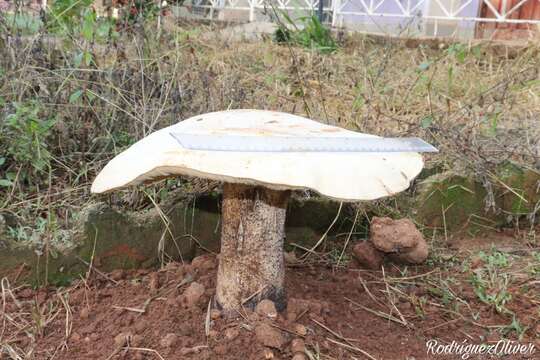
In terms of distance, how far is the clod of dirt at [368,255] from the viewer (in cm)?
239

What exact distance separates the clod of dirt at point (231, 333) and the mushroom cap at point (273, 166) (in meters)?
0.56

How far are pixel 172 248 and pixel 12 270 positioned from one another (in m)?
Answer: 0.62

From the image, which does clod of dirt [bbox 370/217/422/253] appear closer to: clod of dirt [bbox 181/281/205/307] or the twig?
the twig

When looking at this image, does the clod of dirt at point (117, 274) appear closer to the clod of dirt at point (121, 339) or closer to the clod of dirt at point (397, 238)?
the clod of dirt at point (121, 339)

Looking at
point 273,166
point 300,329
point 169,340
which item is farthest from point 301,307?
point 273,166

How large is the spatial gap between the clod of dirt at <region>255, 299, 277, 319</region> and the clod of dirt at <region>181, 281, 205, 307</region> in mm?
233

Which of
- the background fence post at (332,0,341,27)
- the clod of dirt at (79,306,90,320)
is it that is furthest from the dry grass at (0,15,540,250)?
the background fence post at (332,0,341,27)

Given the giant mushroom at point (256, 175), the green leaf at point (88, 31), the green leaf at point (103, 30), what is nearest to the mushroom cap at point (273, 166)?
the giant mushroom at point (256, 175)

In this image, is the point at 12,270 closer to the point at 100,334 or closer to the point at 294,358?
the point at 100,334

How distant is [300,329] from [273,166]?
67cm

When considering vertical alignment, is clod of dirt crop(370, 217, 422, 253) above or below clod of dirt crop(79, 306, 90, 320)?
above

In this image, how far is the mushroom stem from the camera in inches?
70.4

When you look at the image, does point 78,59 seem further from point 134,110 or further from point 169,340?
point 169,340

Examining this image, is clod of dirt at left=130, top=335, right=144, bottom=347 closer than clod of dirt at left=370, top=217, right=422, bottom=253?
Yes
